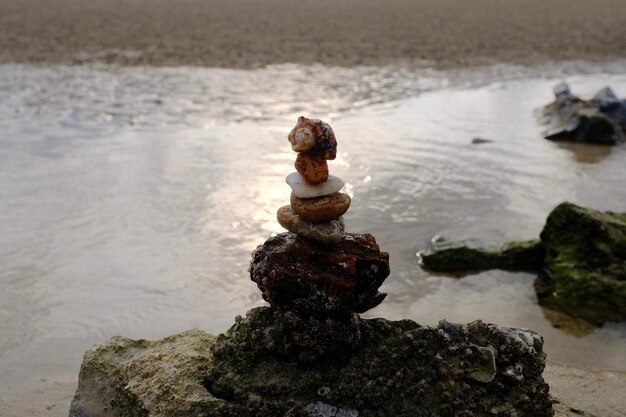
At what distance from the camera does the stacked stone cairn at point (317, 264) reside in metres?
3.71

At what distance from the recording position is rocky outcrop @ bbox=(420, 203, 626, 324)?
6574mm

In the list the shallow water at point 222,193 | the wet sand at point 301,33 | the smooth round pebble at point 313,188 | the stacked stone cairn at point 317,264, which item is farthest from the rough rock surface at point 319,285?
the wet sand at point 301,33

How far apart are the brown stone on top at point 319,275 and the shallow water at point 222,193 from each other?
2.80m

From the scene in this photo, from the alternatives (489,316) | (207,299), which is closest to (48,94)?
(207,299)

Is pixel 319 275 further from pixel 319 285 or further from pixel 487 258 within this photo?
pixel 487 258

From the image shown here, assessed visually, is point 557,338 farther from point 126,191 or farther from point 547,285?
point 126,191

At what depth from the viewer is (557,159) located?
39.3ft

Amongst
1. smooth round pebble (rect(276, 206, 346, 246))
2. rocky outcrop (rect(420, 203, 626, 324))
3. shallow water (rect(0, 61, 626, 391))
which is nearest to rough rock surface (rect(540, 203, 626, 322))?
rocky outcrop (rect(420, 203, 626, 324))

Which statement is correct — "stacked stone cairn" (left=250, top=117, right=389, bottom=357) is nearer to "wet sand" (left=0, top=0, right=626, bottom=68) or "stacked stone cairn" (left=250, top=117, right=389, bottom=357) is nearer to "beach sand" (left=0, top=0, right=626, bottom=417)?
"beach sand" (left=0, top=0, right=626, bottom=417)

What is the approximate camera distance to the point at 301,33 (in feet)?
90.9

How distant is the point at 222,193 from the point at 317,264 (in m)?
6.15

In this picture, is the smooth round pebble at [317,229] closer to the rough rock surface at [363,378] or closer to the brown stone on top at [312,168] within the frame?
the brown stone on top at [312,168]

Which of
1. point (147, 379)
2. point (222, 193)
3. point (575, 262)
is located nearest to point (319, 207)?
point (147, 379)

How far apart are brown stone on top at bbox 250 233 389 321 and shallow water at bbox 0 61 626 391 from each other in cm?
280
